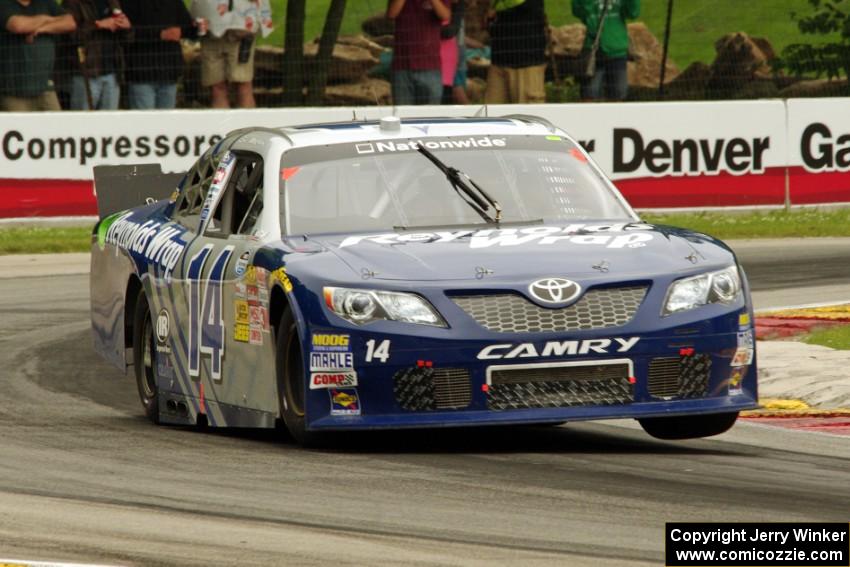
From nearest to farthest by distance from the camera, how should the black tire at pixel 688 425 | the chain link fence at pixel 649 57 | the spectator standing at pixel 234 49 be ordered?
the black tire at pixel 688 425 → the spectator standing at pixel 234 49 → the chain link fence at pixel 649 57

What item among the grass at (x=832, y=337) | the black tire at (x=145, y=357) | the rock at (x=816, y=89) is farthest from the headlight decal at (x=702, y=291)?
the rock at (x=816, y=89)

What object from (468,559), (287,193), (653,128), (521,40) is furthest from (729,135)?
(468,559)

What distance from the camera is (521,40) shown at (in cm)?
2308

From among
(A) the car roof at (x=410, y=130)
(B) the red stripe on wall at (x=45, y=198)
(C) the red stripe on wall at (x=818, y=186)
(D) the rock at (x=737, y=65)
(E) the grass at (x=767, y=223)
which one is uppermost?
(A) the car roof at (x=410, y=130)

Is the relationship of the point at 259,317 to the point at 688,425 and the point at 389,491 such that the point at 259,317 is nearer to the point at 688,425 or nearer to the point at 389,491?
the point at 389,491

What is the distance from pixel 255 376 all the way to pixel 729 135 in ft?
45.4

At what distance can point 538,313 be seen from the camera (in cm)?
782

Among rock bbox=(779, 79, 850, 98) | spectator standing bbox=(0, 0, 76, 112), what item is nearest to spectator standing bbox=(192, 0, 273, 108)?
spectator standing bbox=(0, 0, 76, 112)

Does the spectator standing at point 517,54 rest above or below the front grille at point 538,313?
below

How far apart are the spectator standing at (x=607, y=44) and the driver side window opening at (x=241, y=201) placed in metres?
13.6

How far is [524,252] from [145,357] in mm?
2726

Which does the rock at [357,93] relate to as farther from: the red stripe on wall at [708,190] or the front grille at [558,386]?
the front grille at [558,386]

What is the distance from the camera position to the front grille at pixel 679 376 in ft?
26.1

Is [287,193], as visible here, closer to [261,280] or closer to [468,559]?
[261,280]
